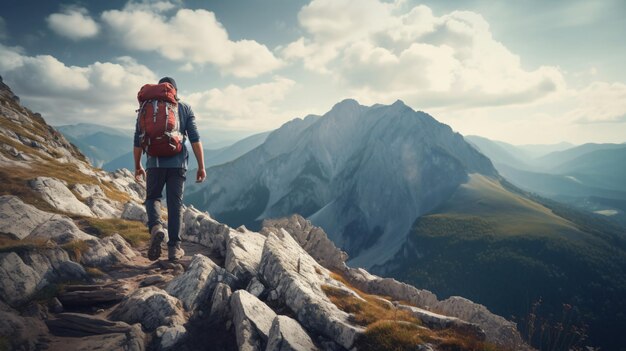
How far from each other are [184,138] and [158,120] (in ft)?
4.50

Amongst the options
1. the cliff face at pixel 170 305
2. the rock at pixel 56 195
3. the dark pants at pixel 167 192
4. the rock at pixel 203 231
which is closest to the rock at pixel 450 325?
the cliff face at pixel 170 305

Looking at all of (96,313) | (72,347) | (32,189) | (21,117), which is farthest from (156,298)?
(21,117)

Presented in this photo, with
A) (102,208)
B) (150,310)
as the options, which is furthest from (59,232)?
(102,208)

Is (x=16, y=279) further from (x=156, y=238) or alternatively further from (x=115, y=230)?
(x=115, y=230)

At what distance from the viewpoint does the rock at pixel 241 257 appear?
14.2 metres

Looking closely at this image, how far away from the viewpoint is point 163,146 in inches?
427

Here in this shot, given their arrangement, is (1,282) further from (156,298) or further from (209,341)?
(209,341)

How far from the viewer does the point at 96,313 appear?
9.97 m

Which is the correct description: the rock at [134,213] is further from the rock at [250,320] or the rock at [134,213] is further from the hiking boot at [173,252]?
the rock at [250,320]

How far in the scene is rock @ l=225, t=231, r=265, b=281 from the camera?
46.5 ft

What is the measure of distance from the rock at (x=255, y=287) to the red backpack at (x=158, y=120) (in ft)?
19.9

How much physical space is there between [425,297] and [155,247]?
31.0 m

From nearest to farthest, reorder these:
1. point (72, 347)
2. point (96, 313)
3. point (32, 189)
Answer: point (72, 347) → point (96, 313) → point (32, 189)

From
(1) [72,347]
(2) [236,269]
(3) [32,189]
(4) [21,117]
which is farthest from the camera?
(4) [21,117]
